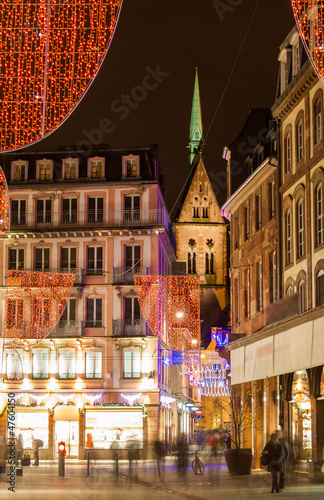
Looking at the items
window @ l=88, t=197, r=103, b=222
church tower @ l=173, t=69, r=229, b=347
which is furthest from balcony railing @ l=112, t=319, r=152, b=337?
church tower @ l=173, t=69, r=229, b=347

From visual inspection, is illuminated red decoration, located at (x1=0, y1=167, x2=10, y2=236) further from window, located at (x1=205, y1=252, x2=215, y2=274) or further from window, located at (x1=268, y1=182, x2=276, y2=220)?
window, located at (x1=205, y1=252, x2=215, y2=274)

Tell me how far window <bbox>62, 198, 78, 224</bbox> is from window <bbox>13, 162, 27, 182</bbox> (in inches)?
148

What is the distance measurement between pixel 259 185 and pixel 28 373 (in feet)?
93.7

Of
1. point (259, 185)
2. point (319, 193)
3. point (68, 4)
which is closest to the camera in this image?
point (68, 4)

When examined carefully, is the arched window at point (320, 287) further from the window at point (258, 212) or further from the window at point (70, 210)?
the window at point (70, 210)

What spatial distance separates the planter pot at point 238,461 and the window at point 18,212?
122ft

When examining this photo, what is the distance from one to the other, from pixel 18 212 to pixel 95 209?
5536 mm

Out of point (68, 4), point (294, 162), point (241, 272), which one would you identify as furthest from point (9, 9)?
point (241, 272)

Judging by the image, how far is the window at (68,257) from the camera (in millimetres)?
64438

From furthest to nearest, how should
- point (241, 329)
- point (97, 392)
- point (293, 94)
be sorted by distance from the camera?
point (97, 392) < point (241, 329) < point (293, 94)

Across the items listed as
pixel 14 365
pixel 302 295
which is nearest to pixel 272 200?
pixel 302 295

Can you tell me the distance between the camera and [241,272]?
42875 millimetres

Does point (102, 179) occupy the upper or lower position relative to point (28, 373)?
upper

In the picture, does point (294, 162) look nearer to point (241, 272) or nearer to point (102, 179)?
point (241, 272)
